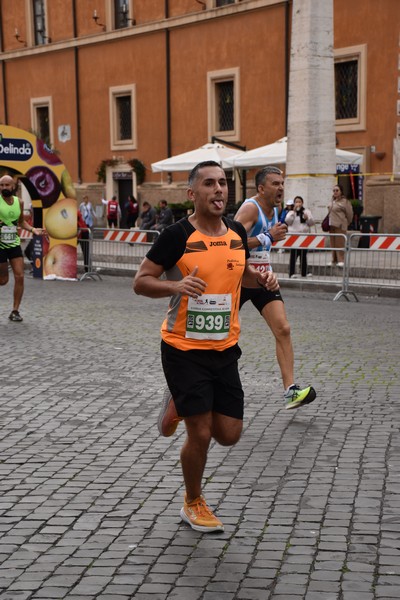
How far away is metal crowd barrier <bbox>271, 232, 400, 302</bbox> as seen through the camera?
52.6 feet

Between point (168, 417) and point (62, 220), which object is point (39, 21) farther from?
point (168, 417)

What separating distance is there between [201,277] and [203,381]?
49cm

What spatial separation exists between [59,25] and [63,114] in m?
3.82

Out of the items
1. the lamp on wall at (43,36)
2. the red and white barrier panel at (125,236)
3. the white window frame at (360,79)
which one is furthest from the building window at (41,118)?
the red and white barrier panel at (125,236)

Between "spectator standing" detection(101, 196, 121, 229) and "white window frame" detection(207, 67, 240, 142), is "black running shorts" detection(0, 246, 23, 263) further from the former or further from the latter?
"spectator standing" detection(101, 196, 121, 229)

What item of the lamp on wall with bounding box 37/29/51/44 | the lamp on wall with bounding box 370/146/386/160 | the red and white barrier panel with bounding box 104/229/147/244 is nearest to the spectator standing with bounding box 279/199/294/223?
the red and white barrier panel with bounding box 104/229/147/244

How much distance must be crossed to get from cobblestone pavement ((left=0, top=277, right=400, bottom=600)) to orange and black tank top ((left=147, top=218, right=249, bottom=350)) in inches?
A: 36.5

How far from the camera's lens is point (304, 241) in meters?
17.4

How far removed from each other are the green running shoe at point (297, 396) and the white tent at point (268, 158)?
672 inches

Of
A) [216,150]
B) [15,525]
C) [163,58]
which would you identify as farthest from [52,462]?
[163,58]

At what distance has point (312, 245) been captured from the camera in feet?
56.5

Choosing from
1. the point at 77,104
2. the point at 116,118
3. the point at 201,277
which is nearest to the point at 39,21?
the point at 77,104

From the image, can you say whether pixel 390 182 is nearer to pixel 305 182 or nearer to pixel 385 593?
pixel 305 182

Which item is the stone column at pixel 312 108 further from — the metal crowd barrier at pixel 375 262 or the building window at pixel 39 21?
the building window at pixel 39 21
